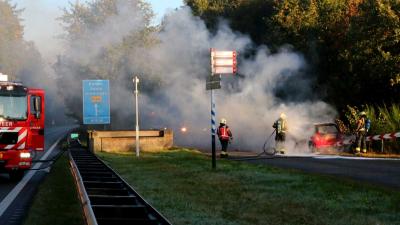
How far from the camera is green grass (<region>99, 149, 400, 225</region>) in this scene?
937 centimetres

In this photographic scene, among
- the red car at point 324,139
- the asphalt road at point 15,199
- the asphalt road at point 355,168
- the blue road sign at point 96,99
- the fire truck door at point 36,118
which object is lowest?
the asphalt road at point 15,199

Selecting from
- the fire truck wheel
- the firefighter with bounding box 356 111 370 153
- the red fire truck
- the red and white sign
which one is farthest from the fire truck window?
the firefighter with bounding box 356 111 370 153

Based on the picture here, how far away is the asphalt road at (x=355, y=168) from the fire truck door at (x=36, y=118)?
7.64m

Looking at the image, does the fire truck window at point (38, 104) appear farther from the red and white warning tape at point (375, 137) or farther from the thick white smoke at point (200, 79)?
the thick white smoke at point (200, 79)

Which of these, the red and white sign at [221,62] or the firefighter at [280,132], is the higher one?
the red and white sign at [221,62]

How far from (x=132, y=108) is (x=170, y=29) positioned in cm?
1063

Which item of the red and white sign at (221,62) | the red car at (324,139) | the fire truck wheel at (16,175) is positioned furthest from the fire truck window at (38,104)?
the red car at (324,139)

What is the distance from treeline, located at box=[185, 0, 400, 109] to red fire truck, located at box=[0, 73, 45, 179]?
54.5 ft

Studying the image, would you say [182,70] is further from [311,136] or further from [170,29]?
[311,136]

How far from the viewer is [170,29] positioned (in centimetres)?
3397

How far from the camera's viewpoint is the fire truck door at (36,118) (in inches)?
660

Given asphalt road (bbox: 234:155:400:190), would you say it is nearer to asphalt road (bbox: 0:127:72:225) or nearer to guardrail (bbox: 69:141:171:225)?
guardrail (bbox: 69:141:171:225)

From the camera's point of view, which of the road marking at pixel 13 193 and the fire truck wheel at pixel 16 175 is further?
the fire truck wheel at pixel 16 175

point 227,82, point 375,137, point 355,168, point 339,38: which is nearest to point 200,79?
point 227,82
